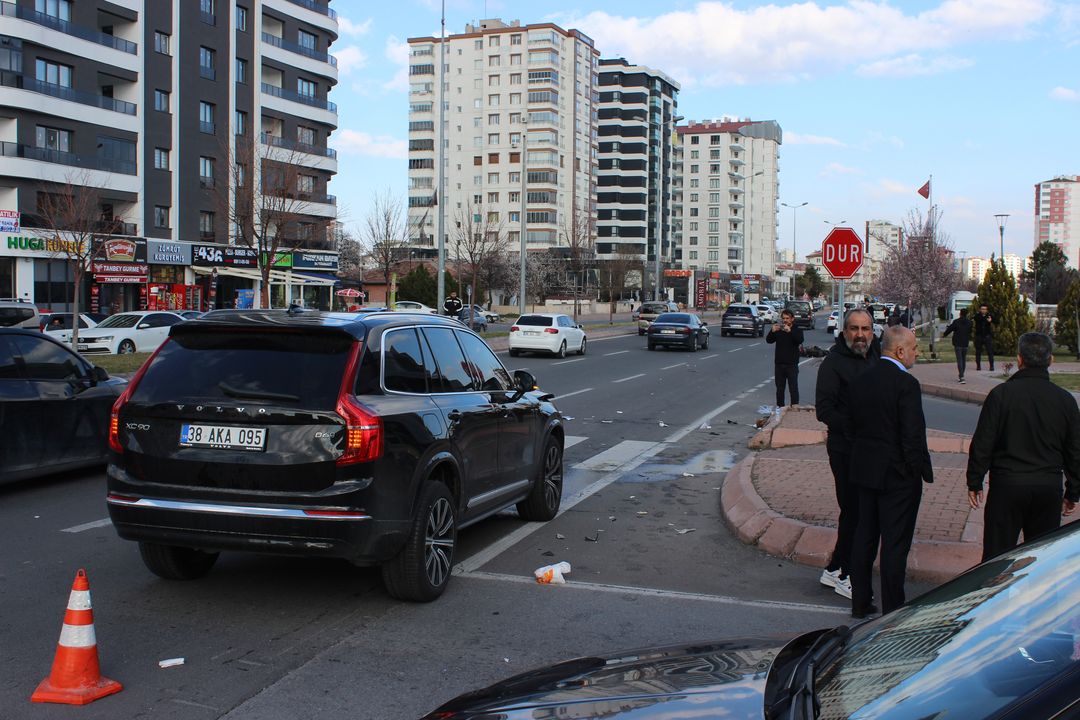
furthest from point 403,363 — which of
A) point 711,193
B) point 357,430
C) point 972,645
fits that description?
point 711,193

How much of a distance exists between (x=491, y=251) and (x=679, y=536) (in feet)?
233

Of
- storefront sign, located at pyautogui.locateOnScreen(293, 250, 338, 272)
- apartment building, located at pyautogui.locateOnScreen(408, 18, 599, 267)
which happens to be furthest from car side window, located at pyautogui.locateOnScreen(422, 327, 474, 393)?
apartment building, located at pyautogui.locateOnScreen(408, 18, 599, 267)

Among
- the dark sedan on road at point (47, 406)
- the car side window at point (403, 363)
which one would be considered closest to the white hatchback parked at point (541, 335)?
the dark sedan on road at point (47, 406)

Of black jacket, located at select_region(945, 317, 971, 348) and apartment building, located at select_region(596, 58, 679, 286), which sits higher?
apartment building, located at select_region(596, 58, 679, 286)

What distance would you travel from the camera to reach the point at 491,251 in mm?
78438

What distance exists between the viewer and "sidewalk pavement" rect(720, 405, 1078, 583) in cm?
695

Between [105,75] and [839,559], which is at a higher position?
[105,75]

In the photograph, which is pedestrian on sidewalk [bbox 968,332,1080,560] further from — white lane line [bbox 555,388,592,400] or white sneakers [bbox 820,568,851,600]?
white lane line [bbox 555,388,592,400]

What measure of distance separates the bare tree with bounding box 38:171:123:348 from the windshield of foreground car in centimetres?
3143

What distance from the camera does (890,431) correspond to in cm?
563

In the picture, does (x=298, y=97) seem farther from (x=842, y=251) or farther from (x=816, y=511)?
(x=816, y=511)

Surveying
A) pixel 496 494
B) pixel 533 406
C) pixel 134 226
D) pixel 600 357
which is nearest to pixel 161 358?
pixel 496 494

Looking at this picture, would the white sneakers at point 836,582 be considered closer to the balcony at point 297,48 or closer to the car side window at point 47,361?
the car side window at point 47,361

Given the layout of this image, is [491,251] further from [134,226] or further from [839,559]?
[839,559]
